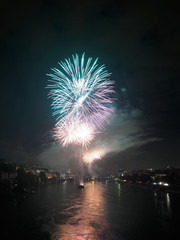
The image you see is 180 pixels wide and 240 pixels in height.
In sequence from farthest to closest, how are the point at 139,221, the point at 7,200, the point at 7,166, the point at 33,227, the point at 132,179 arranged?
the point at 132,179 → the point at 7,166 → the point at 7,200 → the point at 139,221 → the point at 33,227

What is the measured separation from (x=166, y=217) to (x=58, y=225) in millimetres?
20575

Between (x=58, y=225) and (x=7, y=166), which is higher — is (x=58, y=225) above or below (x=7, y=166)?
below

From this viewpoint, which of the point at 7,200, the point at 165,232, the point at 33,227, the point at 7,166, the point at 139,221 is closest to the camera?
the point at 165,232

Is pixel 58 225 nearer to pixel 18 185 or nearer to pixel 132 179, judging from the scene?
pixel 18 185

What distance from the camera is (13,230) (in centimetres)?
2602

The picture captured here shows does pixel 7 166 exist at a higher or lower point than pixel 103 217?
higher

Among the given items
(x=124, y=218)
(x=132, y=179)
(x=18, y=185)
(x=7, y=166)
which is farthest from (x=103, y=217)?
(x=132, y=179)

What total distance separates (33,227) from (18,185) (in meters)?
52.9

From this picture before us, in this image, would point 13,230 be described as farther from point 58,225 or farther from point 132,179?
point 132,179

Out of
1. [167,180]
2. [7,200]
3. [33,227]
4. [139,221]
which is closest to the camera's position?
[33,227]

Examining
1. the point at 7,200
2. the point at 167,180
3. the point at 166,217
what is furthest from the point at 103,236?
the point at 167,180

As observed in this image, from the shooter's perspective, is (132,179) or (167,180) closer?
(167,180)

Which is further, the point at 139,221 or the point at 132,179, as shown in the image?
the point at 132,179

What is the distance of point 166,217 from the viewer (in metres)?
33.1
